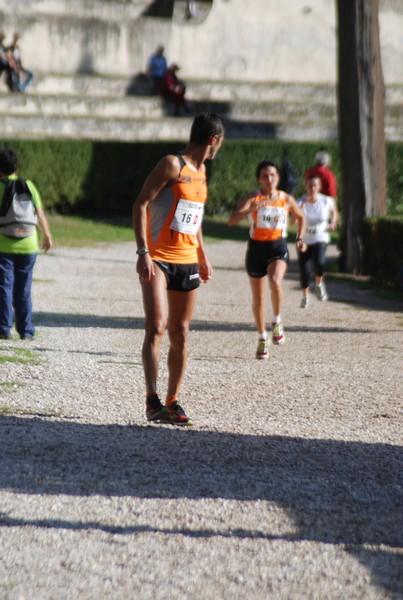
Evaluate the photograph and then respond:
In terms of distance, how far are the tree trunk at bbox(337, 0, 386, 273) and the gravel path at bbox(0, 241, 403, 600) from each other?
8429mm

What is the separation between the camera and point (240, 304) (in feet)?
48.2

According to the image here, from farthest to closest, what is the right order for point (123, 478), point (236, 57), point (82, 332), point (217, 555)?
point (236, 57) → point (82, 332) → point (123, 478) → point (217, 555)

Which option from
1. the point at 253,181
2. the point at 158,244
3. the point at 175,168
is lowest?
the point at 253,181

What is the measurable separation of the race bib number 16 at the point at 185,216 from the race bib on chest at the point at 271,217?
403 centimetres

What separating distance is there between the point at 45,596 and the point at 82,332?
290 inches

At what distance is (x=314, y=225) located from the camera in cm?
1416

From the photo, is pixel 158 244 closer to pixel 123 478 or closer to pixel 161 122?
pixel 123 478

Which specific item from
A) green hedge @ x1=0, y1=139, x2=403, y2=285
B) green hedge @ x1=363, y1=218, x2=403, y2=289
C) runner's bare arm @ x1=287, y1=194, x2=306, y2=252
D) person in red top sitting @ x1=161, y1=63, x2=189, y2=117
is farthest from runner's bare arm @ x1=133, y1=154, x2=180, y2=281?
person in red top sitting @ x1=161, y1=63, x2=189, y2=117

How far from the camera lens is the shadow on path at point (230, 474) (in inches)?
189

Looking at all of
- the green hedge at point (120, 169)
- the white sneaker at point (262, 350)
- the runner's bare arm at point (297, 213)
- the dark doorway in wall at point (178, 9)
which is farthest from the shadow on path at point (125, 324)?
the dark doorway in wall at point (178, 9)

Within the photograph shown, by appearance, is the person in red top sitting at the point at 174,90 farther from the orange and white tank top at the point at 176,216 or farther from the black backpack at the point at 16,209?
the orange and white tank top at the point at 176,216

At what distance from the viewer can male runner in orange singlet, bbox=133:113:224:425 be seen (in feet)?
21.0

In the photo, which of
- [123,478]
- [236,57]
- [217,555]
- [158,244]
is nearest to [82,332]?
[158,244]

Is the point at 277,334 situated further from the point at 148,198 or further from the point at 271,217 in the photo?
Result: the point at 148,198
